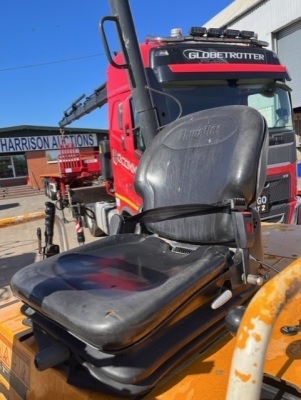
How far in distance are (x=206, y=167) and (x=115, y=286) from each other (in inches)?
30.0

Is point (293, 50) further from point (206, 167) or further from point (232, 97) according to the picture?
point (206, 167)

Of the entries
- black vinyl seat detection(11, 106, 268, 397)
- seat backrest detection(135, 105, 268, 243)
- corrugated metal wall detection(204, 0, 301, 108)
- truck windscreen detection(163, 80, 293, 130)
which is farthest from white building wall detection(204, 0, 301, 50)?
Result: black vinyl seat detection(11, 106, 268, 397)

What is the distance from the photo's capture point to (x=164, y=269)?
60.6 inches

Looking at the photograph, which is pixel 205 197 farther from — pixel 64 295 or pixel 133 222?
pixel 64 295

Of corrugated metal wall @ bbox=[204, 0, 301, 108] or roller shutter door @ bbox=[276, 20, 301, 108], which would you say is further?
roller shutter door @ bbox=[276, 20, 301, 108]

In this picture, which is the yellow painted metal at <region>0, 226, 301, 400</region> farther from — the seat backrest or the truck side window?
the truck side window

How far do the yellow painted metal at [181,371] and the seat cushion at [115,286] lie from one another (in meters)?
0.23

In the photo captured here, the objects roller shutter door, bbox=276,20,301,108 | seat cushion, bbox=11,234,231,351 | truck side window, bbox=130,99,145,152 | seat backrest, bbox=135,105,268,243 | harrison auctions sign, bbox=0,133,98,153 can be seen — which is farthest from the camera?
harrison auctions sign, bbox=0,133,98,153

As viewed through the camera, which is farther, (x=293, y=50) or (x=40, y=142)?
(x=40, y=142)

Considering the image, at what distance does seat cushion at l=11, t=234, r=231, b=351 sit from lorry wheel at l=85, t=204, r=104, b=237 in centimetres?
537

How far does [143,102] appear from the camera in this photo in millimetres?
3348

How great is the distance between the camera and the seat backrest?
1.62 m

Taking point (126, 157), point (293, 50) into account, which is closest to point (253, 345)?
point (126, 157)

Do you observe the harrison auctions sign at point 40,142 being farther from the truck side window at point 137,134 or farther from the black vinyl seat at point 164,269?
the black vinyl seat at point 164,269
